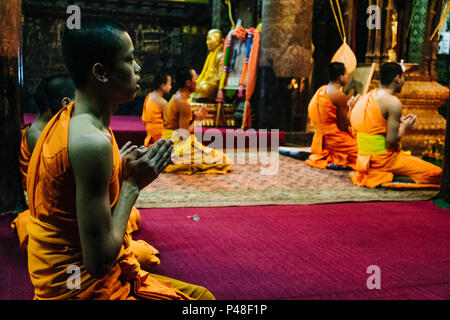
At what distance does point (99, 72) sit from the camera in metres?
1.35

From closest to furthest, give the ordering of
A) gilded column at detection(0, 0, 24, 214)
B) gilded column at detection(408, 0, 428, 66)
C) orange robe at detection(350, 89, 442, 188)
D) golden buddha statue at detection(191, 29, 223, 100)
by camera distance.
A: gilded column at detection(0, 0, 24, 214)
orange robe at detection(350, 89, 442, 188)
gilded column at detection(408, 0, 428, 66)
golden buddha statue at detection(191, 29, 223, 100)

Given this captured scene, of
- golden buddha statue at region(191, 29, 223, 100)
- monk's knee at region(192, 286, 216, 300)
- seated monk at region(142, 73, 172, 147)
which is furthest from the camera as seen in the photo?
golden buddha statue at region(191, 29, 223, 100)

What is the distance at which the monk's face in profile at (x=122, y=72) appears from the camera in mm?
1355

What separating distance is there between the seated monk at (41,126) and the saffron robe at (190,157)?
2232mm

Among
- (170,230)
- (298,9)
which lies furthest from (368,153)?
(298,9)

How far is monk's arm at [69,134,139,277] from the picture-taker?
1251mm

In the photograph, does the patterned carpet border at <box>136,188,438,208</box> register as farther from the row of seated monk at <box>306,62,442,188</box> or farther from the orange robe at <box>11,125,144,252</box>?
the orange robe at <box>11,125,144,252</box>

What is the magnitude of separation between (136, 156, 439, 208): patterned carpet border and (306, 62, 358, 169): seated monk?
17.0 inches

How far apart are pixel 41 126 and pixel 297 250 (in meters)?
1.77

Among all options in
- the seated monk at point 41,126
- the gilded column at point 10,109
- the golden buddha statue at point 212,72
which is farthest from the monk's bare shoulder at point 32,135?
the golden buddha statue at point 212,72

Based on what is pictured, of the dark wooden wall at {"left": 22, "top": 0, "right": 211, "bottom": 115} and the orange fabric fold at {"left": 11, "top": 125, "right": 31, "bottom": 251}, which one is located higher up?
the dark wooden wall at {"left": 22, "top": 0, "right": 211, "bottom": 115}

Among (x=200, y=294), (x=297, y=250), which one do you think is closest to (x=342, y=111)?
(x=297, y=250)

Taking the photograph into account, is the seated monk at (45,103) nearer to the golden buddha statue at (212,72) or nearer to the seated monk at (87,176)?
the seated monk at (87,176)

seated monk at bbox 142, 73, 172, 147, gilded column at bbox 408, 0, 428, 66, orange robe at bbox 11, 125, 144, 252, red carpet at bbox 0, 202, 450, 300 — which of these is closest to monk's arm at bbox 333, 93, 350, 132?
seated monk at bbox 142, 73, 172, 147
